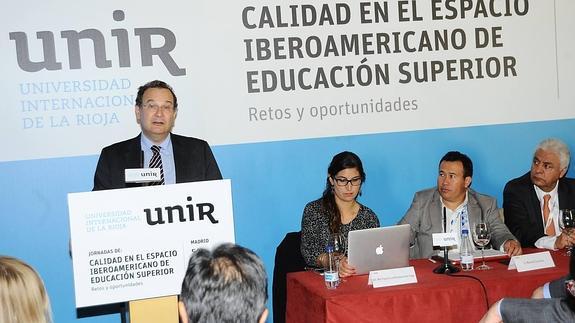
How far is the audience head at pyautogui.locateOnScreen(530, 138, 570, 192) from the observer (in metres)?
4.99

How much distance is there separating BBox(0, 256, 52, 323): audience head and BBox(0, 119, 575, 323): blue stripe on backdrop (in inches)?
109

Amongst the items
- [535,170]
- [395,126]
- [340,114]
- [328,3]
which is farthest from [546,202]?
[328,3]

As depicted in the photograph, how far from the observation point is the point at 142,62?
483cm

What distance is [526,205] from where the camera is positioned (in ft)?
16.3

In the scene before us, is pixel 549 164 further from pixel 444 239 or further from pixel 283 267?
pixel 283 267

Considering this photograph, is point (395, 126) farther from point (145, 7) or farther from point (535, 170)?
point (145, 7)

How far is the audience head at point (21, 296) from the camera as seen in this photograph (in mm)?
1957

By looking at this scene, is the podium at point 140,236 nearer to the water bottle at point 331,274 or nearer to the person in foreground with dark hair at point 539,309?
the water bottle at point 331,274

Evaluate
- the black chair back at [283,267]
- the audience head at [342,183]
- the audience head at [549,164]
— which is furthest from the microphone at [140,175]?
the audience head at [549,164]

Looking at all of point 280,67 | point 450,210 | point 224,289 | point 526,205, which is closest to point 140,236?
point 224,289

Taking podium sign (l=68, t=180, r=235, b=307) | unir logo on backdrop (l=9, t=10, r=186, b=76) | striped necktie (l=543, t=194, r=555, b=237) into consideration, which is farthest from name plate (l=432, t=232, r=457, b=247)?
unir logo on backdrop (l=9, t=10, r=186, b=76)

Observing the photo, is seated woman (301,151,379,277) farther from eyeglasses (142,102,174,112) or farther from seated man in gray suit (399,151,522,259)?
eyeglasses (142,102,174,112)

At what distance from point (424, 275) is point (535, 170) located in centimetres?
163

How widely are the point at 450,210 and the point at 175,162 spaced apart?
1745mm
